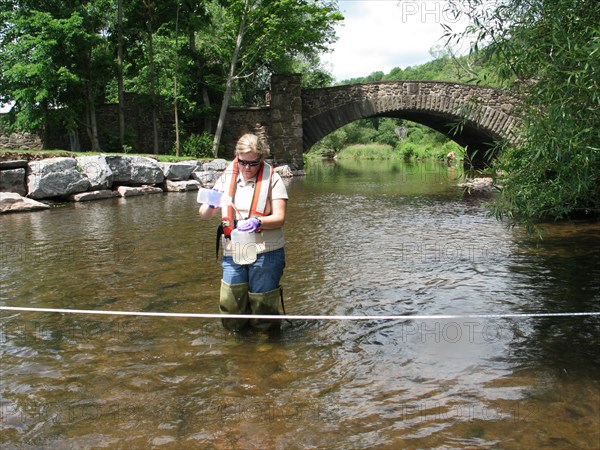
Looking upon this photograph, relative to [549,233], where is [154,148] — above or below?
above

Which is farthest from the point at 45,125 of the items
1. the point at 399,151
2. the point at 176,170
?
the point at 399,151

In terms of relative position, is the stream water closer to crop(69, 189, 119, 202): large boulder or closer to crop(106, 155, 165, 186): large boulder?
crop(69, 189, 119, 202): large boulder

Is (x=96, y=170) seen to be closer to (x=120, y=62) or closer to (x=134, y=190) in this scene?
(x=134, y=190)

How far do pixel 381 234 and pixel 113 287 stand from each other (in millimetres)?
5019

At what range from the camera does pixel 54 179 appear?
1540cm

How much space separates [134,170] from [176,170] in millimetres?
1965

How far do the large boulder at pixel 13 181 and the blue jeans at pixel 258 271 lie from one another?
39.8ft

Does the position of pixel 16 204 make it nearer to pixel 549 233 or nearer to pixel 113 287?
pixel 113 287

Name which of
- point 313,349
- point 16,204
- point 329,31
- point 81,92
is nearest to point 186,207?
point 16,204

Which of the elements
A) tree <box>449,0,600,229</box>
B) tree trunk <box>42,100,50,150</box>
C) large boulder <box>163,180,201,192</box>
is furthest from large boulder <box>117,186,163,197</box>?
tree <box>449,0,600,229</box>

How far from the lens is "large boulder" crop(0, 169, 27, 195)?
48.1 feet

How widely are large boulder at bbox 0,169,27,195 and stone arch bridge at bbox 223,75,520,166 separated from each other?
46.6 feet

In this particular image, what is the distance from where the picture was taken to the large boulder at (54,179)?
15.0 meters

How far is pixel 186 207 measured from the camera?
1416cm
